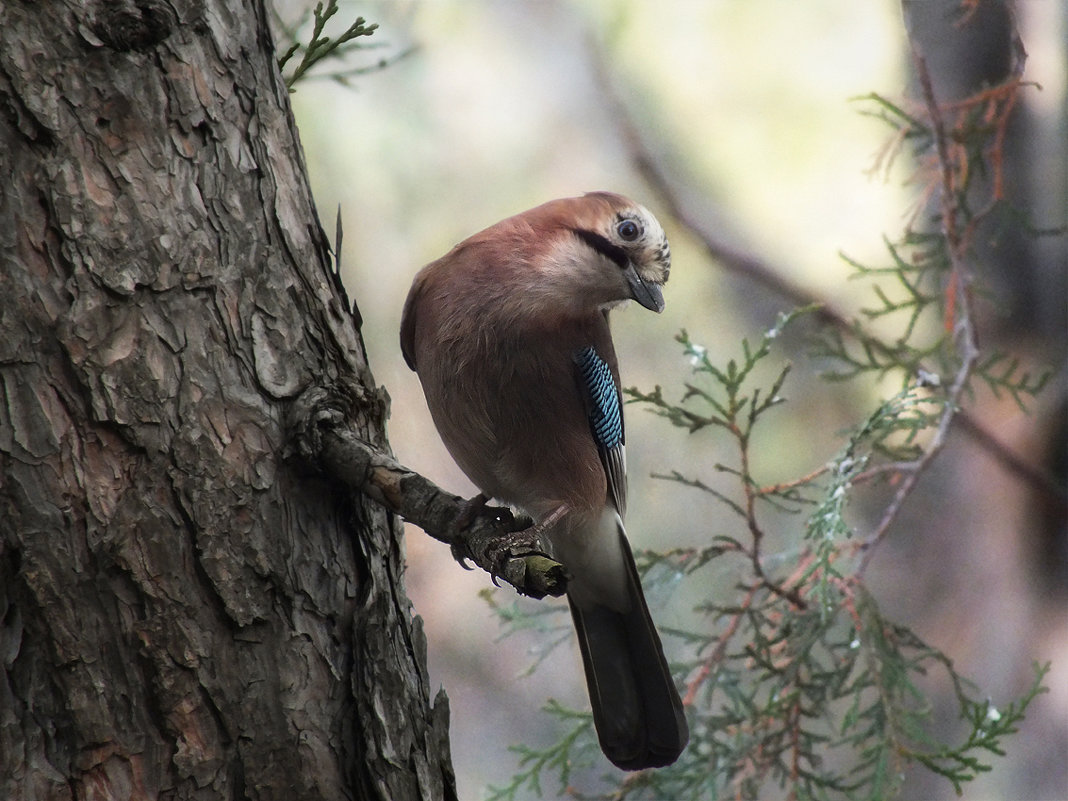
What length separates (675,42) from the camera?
239 inches

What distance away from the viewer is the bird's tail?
2.56m

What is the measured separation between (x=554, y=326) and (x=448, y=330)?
0.84 ft

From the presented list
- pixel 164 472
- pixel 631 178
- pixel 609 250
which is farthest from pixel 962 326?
pixel 631 178

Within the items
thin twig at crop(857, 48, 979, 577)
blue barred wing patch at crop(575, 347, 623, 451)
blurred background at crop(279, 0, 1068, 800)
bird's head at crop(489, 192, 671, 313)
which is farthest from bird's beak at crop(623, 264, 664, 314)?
blurred background at crop(279, 0, 1068, 800)

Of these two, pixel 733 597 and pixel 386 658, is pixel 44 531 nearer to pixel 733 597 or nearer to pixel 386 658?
pixel 386 658

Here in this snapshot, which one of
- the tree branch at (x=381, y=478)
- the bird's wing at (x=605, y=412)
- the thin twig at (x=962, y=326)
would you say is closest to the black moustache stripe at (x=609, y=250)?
the bird's wing at (x=605, y=412)

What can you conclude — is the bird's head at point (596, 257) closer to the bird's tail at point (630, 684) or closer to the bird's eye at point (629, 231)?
the bird's eye at point (629, 231)

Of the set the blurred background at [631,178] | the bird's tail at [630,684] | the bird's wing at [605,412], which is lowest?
the bird's tail at [630,684]

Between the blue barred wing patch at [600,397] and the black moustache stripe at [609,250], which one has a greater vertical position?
the black moustache stripe at [609,250]

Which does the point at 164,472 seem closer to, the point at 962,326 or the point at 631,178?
the point at 962,326

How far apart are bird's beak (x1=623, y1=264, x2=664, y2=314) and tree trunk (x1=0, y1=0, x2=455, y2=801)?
77cm

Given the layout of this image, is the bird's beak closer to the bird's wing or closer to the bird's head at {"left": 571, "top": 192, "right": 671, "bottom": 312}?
the bird's head at {"left": 571, "top": 192, "right": 671, "bottom": 312}

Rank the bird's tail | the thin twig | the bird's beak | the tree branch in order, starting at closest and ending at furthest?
the tree branch, the bird's beak, the bird's tail, the thin twig

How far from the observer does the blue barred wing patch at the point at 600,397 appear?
8.42 feet
